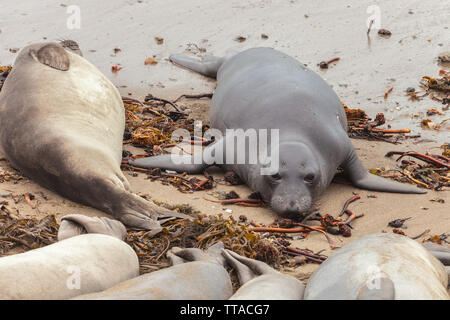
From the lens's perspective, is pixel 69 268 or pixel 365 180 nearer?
pixel 69 268

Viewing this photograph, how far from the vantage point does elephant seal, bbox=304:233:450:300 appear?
9.93 ft

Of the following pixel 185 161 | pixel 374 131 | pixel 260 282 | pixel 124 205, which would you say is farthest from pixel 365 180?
pixel 260 282

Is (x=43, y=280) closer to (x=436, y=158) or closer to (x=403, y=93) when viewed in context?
(x=436, y=158)

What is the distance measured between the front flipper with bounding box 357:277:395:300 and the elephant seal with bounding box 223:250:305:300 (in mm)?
446

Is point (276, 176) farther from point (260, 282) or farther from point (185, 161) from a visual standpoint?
point (260, 282)

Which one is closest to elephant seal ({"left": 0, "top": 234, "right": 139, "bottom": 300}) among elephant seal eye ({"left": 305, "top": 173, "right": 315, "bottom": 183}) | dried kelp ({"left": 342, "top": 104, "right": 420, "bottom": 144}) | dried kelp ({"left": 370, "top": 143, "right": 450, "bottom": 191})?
elephant seal eye ({"left": 305, "top": 173, "right": 315, "bottom": 183})

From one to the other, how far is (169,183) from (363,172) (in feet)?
5.34

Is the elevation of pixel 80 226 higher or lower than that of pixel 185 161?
higher

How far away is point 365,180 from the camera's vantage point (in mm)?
5957

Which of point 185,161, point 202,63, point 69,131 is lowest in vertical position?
point 185,161

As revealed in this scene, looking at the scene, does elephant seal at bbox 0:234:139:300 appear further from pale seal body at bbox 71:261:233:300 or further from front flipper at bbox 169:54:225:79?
front flipper at bbox 169:54:225:79

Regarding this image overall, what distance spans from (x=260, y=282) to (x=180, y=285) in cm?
43
